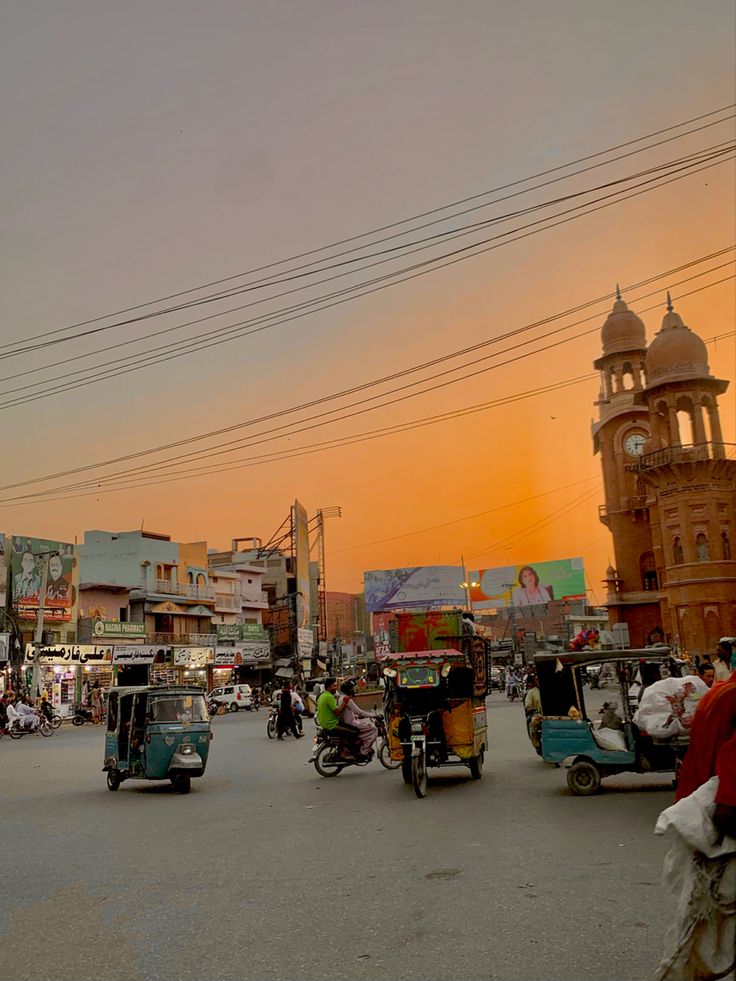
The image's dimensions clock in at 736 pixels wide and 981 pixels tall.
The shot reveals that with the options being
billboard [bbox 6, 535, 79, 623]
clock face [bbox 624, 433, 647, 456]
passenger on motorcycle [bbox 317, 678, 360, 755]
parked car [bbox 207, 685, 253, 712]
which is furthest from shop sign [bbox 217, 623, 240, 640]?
passenger on motorcycle [bbox 317, 678, 360, 755]

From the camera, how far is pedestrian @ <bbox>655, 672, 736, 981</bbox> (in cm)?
381

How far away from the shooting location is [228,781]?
14867mm

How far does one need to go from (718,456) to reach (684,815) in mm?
48231

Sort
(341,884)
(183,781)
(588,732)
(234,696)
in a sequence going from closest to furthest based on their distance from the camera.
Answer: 1. (341,884)
2. (588,732)
3. (183,781)
4. (234,696)

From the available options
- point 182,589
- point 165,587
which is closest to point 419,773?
point 165,587

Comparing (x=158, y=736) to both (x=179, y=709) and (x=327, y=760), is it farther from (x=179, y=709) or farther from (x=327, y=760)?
(x=327, y=760)

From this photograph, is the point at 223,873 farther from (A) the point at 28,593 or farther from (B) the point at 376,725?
(A) the point at 28,593

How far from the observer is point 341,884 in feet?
22.4

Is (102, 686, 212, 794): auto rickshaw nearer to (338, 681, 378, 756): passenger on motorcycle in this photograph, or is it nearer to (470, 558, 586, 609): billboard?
(338, 681, 378, 756): passenger on motorcycle

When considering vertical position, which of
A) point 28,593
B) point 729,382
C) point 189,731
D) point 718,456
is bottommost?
point 189,731

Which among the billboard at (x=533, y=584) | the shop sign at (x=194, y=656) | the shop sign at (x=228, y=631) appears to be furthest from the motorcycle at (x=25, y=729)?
the billboard at (x=533, y=584)

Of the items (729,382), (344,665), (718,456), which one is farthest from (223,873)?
(344,665)

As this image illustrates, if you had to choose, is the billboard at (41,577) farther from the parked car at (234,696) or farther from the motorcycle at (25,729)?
the motorcycle at (25,729)

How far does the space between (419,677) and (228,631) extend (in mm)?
51925
